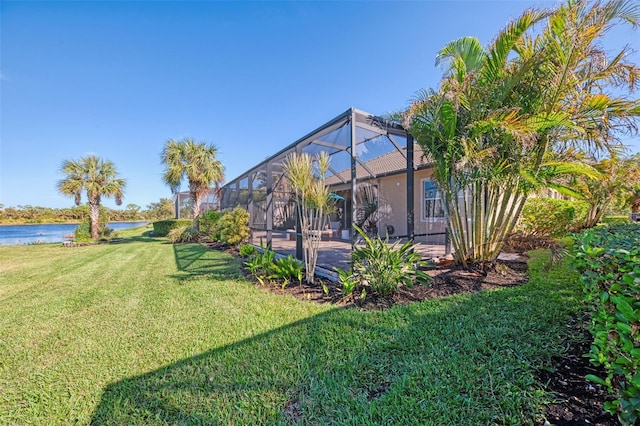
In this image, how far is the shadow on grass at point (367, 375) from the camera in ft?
6.64

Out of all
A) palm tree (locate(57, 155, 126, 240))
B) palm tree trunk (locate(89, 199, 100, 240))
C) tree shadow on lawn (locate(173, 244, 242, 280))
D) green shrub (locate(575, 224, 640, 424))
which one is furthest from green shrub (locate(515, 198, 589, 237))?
palm tree trunk (locate(89, 199, 100, 240))

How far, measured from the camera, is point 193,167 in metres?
15.6

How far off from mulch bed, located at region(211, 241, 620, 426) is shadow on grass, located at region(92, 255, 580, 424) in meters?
0.13

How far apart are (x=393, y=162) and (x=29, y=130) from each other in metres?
20.7

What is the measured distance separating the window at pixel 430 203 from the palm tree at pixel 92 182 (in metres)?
18.6

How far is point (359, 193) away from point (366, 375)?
341 inches

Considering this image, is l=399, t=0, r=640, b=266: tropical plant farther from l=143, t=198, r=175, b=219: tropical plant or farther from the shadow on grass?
l=143, t=198, r=175, b=219: tropical plant

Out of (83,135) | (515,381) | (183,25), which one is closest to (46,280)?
(183,25)

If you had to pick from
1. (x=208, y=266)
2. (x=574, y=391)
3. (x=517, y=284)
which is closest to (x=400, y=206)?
(x=517, y=284)

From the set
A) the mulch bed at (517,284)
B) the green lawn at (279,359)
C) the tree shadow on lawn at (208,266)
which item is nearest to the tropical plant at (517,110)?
the mulch bed at (517,284)

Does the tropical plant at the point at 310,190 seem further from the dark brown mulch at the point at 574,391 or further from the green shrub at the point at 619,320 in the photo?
the green shrub at the point at 619,320

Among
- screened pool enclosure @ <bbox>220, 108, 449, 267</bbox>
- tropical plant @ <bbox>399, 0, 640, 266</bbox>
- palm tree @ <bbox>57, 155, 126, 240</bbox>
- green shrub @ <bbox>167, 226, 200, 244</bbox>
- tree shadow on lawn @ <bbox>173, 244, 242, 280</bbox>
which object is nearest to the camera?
tropical plant @ <bbox>399, 0, 640, 266</bbox>

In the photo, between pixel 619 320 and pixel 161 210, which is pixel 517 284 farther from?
pixel 161 210

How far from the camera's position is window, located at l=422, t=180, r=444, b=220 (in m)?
9.78
